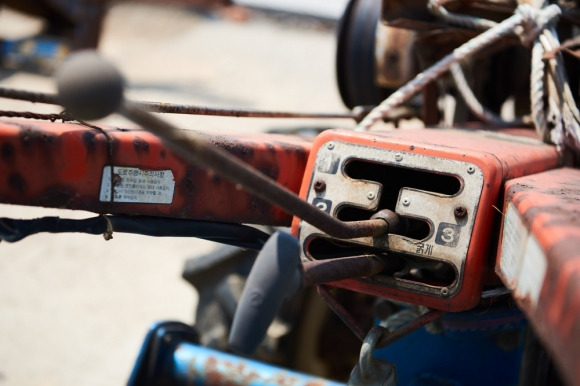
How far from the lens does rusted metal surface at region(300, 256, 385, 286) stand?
0.96 m

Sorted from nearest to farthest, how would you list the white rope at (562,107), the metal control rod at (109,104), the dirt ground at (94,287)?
1. the metal control rod at (109,104)
2. the white rope at (562,107)
3. the dirt ground at (94,287)

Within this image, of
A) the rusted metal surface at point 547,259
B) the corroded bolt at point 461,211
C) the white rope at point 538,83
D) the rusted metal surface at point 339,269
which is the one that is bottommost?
the rusted metal surface at point 339,269

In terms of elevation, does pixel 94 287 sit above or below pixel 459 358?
below

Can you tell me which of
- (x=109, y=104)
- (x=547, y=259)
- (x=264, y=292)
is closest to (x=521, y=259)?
(x=547, y=259)

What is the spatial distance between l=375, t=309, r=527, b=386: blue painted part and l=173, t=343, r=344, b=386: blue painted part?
0.19 metres

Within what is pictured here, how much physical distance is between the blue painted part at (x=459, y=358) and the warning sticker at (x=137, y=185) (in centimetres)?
62

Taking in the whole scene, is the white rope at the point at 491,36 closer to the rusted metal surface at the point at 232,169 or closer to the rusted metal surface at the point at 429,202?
the rusted metal surface at the point at 429,202

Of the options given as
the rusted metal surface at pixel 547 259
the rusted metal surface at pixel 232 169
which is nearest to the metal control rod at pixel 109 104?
the rusted metal surface at pixel 232 169

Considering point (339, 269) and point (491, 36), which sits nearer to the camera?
point (339, 269)

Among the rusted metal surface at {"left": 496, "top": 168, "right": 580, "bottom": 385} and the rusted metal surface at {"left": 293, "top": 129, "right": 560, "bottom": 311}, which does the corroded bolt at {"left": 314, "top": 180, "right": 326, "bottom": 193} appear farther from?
the rusted metal surface at {"left": 496, "top": 168, "right": 580, "bottom": 385}

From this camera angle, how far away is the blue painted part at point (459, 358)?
5.03ft

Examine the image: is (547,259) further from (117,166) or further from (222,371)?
(222,371)

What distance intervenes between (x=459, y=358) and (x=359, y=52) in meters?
1.09

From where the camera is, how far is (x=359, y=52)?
2346 millimetres
